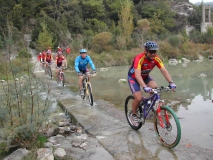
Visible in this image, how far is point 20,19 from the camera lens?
39.2m

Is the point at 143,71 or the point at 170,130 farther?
the point at 143,71

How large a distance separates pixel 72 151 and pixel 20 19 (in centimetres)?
3878

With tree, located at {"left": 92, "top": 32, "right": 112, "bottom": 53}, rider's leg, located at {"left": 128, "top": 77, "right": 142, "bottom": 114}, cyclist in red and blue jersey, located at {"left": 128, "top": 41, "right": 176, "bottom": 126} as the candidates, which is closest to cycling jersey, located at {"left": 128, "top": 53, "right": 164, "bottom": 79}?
cyclist in red and blue jersey, located at {"left": 128, "top": 41, "right": 176, "bottom": 126}

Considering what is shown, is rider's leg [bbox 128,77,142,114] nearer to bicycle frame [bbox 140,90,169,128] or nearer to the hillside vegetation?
bicycle frame [bbox 140,90,169,128]

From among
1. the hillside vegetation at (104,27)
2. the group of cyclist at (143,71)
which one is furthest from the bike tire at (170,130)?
the hillside vegetation at (104,27)

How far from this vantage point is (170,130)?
13.9 ft

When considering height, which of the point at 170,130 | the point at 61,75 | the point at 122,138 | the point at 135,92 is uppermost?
the point at 135,92

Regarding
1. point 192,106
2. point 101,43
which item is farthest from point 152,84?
point 101,43

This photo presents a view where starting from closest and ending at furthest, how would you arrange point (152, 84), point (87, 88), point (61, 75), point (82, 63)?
point (152, 84) → point (87, 88) → point (82, 63) → point (61, 75)

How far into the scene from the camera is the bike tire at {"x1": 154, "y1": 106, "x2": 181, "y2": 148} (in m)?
4.03

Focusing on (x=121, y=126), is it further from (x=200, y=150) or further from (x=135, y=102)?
(x=200, y=150)

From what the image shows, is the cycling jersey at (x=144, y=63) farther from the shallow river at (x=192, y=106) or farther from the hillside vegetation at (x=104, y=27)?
the hillside vegetation at (x=104, y=27)

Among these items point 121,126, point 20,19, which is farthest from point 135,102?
point 20,19

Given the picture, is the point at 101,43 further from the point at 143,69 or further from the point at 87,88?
the point at 143,69
